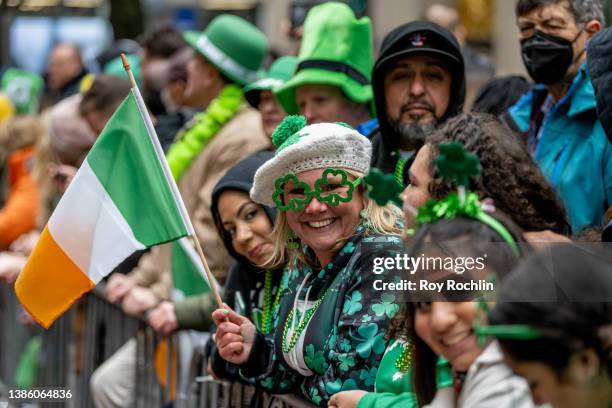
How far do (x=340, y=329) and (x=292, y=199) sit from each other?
58 cm

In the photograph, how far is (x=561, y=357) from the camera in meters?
2.77

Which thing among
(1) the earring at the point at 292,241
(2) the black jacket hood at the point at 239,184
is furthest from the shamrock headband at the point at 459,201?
(2) the black jacket hood at the point at 239,184

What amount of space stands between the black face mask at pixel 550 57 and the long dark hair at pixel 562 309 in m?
3.25

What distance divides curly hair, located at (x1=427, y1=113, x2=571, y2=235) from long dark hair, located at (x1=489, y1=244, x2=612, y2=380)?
1061 mm

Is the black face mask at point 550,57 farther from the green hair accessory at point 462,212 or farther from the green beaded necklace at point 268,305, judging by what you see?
the green hair accessory at point 462,212

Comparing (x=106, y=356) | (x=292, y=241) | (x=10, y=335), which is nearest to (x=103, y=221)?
(x=292, y=241)

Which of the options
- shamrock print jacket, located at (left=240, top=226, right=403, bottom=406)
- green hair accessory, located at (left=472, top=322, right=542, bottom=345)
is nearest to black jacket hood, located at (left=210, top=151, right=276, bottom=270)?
shamrock print jacket, located at (left=240, top=226, right=403, bottom=406)

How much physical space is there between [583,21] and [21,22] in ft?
61.3

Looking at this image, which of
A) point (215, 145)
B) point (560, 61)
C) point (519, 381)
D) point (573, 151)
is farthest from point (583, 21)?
point (519, 381)

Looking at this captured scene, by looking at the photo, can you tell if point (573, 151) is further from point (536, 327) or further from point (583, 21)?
point (536, 327)

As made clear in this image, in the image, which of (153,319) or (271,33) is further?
(271,33)

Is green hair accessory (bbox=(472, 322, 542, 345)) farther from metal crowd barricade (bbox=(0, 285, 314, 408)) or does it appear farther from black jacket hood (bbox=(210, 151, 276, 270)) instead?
black jacket hood (bbox=(210, 151, 276, 270))

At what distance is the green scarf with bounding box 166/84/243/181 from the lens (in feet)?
25.9

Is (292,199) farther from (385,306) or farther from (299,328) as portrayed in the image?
(385,306)
